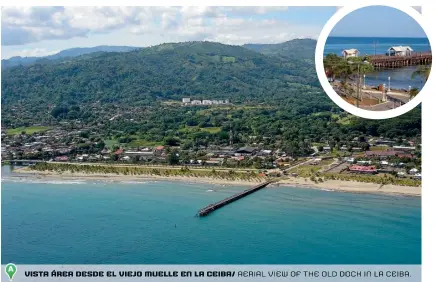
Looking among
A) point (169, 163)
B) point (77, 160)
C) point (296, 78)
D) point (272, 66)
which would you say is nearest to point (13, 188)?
point (77, 160)

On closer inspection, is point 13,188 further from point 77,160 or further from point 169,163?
point 169,163

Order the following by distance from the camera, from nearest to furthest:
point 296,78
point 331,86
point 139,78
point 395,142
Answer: point 331,86
point 395,142
point 296,78
point 139,78

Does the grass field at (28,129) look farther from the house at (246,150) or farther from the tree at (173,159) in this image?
the house at (246,150)

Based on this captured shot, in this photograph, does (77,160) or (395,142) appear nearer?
(395,142)

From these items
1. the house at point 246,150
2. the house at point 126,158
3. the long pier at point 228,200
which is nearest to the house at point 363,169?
the long pier at point 228,200
